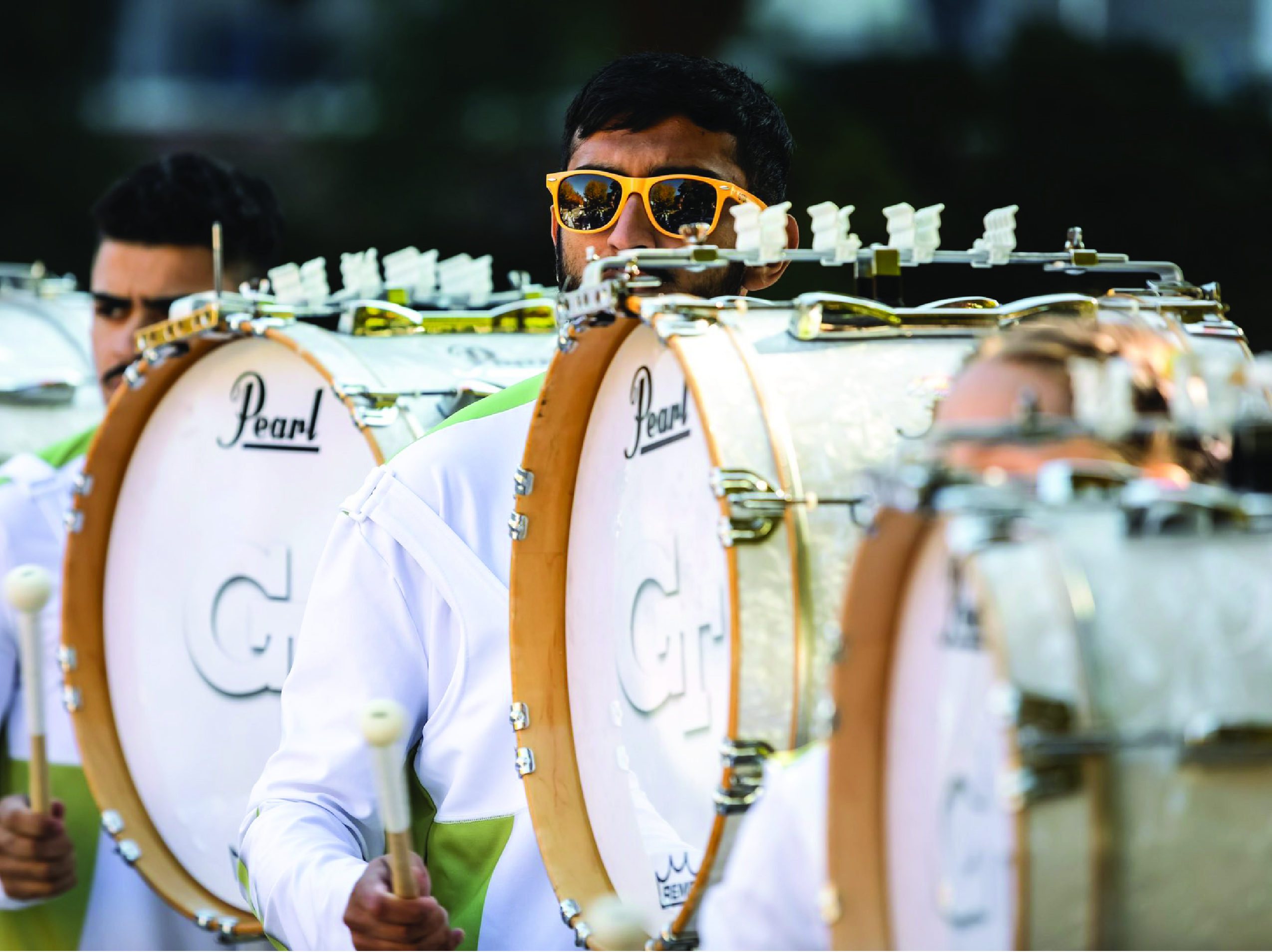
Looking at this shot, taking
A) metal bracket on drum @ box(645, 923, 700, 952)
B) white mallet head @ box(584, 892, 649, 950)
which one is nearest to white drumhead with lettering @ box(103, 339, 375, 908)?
metal bracket on drum @ box(645, 923, 700, 952)

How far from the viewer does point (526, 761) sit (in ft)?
8.27

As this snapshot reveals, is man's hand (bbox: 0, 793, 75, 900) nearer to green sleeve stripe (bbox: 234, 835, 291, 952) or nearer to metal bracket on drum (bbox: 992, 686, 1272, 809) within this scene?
green sleeve stripe (bbox: 234, 835, 291, 952)

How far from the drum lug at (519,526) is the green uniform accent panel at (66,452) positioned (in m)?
1.88

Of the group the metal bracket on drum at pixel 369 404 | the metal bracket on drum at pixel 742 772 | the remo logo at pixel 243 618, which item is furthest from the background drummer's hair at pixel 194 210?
the metal bracket on drum at pixel 742 772

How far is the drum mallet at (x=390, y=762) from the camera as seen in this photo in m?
1.91

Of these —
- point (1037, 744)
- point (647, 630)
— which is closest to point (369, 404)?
point (647, 630)

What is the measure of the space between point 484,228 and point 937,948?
978cm

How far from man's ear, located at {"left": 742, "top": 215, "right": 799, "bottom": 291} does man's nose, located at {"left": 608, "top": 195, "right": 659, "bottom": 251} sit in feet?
0.51

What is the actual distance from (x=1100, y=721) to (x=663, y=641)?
0.89m

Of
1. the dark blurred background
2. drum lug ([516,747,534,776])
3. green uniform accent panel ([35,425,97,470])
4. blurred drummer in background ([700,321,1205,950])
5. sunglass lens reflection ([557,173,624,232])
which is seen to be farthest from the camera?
the dark blurred background

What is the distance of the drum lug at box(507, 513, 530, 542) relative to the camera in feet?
8.43

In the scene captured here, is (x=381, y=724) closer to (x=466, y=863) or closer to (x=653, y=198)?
(x=466, y=863)

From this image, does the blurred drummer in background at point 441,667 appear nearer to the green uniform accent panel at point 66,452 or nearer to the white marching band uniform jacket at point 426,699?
the white marching band uniform jacket at point 426,699

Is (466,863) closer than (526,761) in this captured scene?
No
